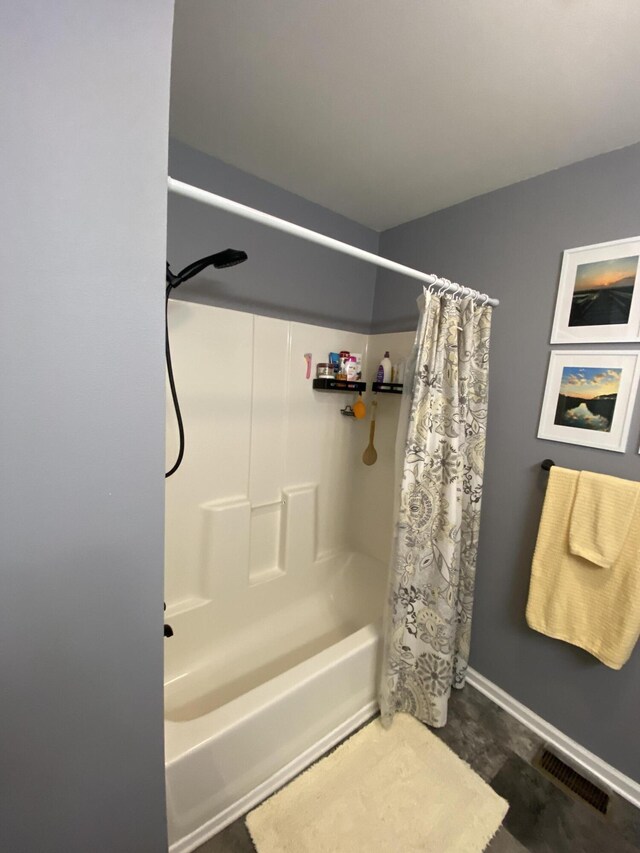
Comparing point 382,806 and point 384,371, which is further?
point 384,371

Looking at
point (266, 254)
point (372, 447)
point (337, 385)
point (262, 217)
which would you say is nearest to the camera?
point (262, 217)

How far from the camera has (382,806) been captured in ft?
3.90

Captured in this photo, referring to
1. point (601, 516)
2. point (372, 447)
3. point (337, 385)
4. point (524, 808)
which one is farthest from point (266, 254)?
point (524, 808)

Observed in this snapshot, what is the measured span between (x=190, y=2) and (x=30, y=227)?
0.87 meters

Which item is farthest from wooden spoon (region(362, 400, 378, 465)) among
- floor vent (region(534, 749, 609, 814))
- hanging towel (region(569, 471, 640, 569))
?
floor vent (region(534, 749, 609, 814))

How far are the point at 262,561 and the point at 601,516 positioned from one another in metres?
1.57

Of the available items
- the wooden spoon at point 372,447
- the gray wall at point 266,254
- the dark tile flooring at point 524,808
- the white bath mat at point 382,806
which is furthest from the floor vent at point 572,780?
the gray wall at point 266,254

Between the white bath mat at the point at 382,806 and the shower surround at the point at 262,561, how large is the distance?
74 mm

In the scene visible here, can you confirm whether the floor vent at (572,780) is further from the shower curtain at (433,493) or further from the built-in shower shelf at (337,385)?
the built-in shower shelf at (337,385)

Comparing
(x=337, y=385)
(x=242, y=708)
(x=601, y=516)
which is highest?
(x=337, y=385)

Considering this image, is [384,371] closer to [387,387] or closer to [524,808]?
[387,387]

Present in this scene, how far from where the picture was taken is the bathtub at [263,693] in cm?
105

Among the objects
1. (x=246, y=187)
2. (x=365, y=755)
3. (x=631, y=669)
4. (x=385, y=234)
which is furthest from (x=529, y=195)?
(x=365, y=755)

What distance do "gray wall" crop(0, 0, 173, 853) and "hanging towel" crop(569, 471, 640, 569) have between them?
4.75ft
